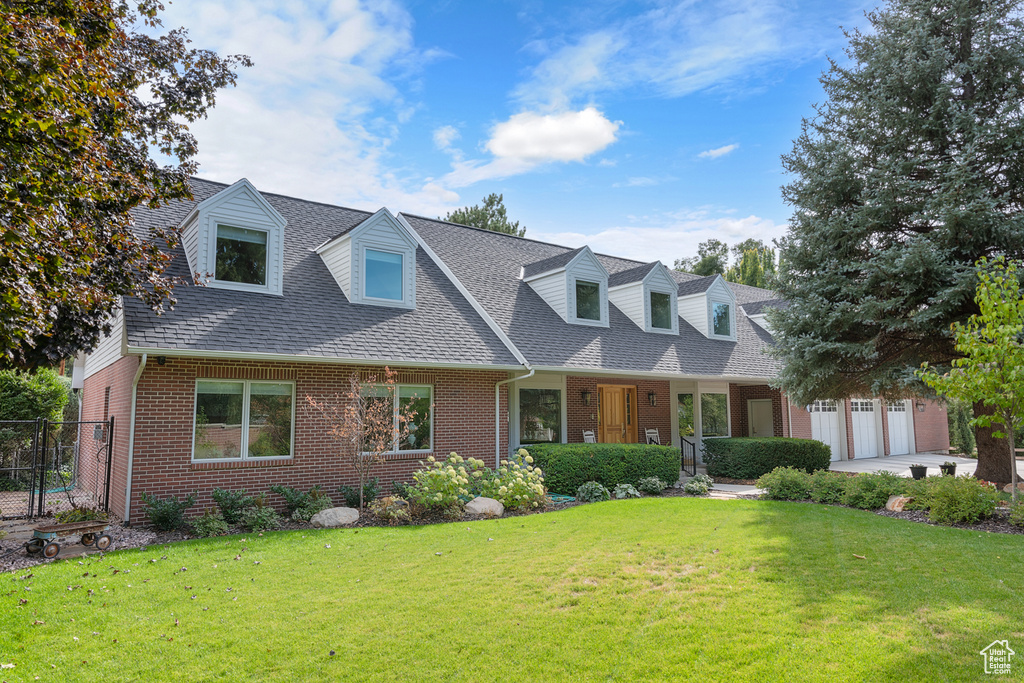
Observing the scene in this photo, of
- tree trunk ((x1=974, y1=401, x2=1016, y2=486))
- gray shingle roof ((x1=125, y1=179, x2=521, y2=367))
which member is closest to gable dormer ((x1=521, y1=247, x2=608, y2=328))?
gray shingle roof ((x1=125, y1=179, x2=521, y2=367))

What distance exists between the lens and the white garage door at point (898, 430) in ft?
82.4

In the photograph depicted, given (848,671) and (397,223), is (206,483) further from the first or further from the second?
(848,671)

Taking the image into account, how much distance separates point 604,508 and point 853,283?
7.59m

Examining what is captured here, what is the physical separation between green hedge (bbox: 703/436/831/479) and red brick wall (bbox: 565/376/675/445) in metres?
1.84

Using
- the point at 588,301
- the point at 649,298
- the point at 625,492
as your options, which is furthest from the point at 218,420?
the point at 649,298

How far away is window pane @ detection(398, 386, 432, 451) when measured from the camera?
42.0ft

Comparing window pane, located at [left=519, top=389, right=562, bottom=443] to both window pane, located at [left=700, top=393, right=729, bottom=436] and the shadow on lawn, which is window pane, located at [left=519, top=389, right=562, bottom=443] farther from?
the shadow on lawn

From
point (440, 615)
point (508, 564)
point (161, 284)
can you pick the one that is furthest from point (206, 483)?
point (440, 615)

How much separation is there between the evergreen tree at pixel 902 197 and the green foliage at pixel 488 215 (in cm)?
2638

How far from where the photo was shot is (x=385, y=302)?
13844 mm

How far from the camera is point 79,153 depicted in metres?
6.47

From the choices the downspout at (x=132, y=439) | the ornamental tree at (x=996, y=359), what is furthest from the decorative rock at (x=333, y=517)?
the ornamental tree at (x=996, y=359)

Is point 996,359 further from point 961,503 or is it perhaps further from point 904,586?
point 904,586

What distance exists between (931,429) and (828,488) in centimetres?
1966
